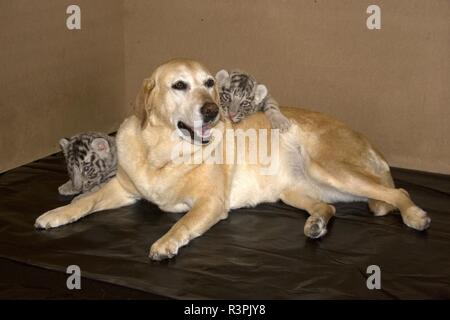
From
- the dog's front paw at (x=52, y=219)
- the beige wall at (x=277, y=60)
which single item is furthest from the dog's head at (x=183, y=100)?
the beige wall at (x=277, y=60)

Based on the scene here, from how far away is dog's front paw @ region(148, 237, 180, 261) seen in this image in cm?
298

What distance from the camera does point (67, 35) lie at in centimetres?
443

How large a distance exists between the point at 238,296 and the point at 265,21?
89.3 inches

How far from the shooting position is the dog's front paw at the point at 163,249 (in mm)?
2980

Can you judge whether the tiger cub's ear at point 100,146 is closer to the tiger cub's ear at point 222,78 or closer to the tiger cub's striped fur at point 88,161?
the tiger cub's striped fur at point 88,161

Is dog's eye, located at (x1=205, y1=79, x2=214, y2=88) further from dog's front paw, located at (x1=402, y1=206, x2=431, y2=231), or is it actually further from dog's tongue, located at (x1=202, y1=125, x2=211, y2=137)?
dog's front paw, located at (x1=402, y1=206, x2=431, y2=231)

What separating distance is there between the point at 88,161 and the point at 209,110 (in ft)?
2.97

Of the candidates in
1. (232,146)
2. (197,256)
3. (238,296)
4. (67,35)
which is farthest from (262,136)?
(67,35)

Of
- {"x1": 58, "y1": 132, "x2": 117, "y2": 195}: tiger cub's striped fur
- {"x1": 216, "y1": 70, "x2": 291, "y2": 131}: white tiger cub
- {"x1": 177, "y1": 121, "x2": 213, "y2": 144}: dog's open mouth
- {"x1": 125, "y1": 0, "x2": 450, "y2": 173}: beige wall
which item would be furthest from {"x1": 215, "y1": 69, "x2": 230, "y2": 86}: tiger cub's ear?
{"x1": 125, "y1": 0, "x2": 450, "y2": 173}: beige wall

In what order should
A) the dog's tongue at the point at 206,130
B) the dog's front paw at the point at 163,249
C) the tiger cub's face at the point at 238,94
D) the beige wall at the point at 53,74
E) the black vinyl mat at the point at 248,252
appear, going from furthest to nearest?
the beige wall at the point at 53,74 < the tiger cub's face at the point at 238,94 < the dog's tongue at the point at 206,130 < the dog's front paw at the point at 163,249 < the black vinyl mat at the point at 248,252

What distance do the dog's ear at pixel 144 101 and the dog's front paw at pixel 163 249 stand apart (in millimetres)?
672

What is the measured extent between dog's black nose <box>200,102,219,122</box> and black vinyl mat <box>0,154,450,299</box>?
589mm

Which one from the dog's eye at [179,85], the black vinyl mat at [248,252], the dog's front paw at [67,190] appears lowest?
the black vinyl mat at [248,252]
